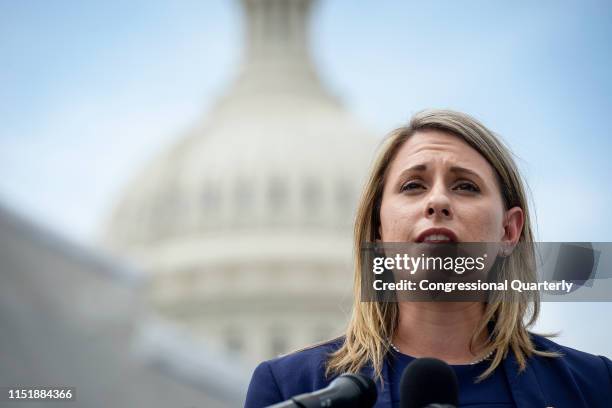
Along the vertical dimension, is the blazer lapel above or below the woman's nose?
below

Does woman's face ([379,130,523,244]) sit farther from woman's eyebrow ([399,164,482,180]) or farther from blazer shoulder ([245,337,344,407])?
blazer shoulder ([245,337,344,407])

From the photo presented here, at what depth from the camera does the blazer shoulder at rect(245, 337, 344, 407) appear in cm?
291

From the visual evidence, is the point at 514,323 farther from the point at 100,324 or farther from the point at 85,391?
the point at 100,324

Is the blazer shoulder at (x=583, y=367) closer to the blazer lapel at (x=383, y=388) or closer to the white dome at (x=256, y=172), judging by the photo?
the blazer lapel at (x=383, y=388)

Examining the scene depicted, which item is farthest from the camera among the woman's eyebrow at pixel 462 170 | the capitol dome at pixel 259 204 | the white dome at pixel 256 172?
the white dome at pixel 256 172

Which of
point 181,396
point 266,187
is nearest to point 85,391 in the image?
point 181,396

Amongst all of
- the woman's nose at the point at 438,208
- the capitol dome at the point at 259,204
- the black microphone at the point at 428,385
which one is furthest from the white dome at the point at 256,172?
the black microphone at the point at 428,385

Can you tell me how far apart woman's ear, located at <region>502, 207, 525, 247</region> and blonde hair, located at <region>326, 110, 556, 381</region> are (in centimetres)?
2

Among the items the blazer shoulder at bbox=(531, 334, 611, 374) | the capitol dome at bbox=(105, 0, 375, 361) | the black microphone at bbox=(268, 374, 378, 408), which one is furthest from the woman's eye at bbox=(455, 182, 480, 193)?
the capitol dome at bbox=(105, 0, 375, 361)

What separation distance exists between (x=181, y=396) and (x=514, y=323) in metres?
15.2

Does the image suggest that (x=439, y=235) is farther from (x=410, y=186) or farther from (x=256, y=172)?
(x=256, y=172)

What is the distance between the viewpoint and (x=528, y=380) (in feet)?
9.36

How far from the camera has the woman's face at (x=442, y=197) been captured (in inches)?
113

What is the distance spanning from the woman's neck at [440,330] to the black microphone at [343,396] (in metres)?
0.54
